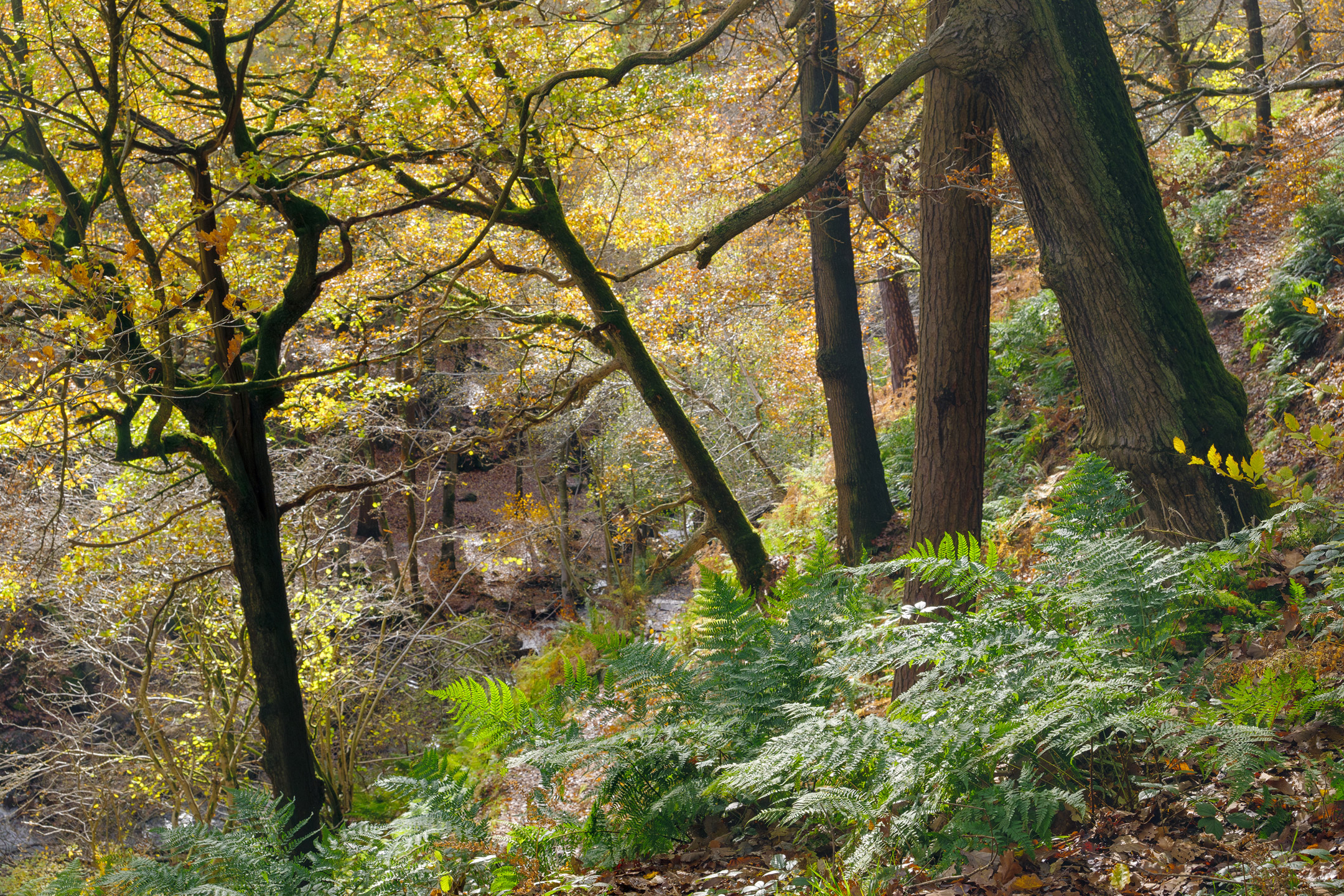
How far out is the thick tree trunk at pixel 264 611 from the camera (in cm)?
654

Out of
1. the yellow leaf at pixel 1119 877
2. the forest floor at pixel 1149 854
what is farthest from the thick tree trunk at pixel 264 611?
the yellow leaf at pixel 1119 877

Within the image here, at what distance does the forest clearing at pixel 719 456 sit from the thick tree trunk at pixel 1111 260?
2 centimetres

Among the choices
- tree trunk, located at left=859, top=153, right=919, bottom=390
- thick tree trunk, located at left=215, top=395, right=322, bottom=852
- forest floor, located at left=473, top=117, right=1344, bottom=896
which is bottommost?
forest floor, located at left=473, top=117, right=1344, bottom=896

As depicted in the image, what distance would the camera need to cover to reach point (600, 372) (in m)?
7.79

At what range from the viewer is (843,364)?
9.15 m

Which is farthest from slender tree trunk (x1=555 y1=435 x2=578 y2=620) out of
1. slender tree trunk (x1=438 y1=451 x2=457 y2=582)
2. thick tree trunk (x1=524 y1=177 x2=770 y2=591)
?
thick tree trunk (x1=524 y1=177 x2=770 y2=591)

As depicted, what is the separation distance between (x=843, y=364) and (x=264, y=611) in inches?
232

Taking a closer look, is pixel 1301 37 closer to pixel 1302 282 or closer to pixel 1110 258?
pixel 1302 282

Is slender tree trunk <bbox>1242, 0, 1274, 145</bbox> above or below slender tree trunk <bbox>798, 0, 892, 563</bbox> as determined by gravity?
above

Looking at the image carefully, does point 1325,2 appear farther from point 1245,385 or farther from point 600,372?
point 600,372

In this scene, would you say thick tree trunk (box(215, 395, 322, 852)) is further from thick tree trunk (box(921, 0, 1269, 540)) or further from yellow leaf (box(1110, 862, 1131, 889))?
yellow leaf (box(1110, 862, 1131, 889))

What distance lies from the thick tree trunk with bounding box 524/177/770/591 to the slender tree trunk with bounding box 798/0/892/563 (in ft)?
4.84

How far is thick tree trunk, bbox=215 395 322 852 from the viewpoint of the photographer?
654 centimetres

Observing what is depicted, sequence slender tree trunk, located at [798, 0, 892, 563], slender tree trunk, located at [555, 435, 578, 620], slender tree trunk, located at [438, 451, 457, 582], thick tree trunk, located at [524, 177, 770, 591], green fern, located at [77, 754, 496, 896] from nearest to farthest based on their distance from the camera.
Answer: green fern, located at [77, 754, 496, 896] → thick tree trunk, located at [524, 177, 770, 591] → slender tree trunk, located at [798, 0, 892, 563] → slender tree trunk, located at [555, 435, 578, 620] → slender tree trunk, located at [438, 451, 457, 582]
